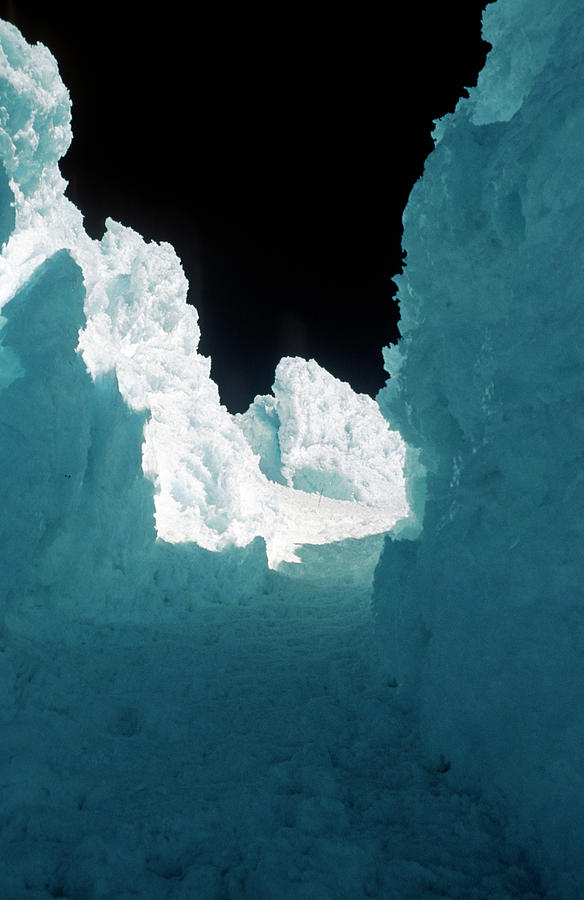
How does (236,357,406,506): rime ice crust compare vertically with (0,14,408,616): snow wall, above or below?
above

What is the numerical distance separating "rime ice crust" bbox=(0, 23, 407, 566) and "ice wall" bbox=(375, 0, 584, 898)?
8283mm

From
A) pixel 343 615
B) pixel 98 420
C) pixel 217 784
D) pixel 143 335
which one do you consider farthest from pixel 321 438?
pixel 217 784

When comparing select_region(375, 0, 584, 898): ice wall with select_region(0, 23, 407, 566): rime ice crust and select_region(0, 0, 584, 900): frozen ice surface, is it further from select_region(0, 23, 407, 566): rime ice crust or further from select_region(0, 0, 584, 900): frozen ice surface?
select_region(0, 23, 407, 566): rime ice crust

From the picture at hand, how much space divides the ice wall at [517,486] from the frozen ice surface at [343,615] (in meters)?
0.03

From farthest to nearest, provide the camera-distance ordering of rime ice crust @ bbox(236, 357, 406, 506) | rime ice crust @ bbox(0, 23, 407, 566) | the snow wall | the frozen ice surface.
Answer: rime ice crust @ bbox(236, 357, 406, 506)
rime ice crust @ bbox(0, 23, 407, 566)
the snow wall
the frozen ice surface

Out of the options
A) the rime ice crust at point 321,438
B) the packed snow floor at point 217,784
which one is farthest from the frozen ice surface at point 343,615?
the rime ice crust at point 321,438

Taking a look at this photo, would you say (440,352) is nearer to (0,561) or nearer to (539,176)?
(539,176)

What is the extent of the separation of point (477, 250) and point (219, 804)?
901cm

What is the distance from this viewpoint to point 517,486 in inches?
219

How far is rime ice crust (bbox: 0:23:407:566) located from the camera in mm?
10547

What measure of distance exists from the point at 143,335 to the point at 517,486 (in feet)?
64.8

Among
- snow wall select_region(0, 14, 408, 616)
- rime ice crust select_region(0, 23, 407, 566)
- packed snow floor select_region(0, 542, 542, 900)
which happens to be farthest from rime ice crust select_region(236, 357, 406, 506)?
packed snow floor select_region(0, 542, 542, 900)

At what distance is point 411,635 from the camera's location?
7957 mm

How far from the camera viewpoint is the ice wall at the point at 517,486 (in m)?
4.60
